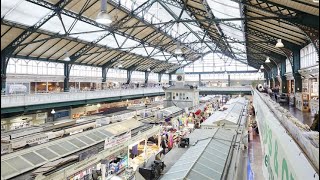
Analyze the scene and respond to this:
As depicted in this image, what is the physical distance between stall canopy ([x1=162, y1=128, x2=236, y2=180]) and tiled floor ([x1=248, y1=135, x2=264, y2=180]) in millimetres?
5357

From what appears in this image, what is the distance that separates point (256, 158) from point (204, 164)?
985 centimetres

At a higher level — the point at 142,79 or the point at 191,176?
the point at 142,79

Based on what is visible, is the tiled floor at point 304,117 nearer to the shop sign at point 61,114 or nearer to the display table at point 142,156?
the display table at point 142,156

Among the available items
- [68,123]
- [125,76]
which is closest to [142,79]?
[125,76]

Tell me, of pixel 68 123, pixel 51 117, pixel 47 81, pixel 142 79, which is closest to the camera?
pixel 68 123

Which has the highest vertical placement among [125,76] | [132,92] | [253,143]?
[125,76]

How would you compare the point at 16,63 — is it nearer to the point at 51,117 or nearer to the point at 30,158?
the point at 51,117

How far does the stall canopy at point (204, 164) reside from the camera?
5.15m

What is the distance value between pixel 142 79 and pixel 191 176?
136 feet

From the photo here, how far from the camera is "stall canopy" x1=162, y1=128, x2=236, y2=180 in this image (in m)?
5.15

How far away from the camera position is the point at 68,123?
12.7m

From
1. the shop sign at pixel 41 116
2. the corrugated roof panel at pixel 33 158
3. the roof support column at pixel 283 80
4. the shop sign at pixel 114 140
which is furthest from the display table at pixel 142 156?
the roof support column at pixel 283 80

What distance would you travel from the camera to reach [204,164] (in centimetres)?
577

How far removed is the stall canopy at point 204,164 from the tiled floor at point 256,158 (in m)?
5.36
